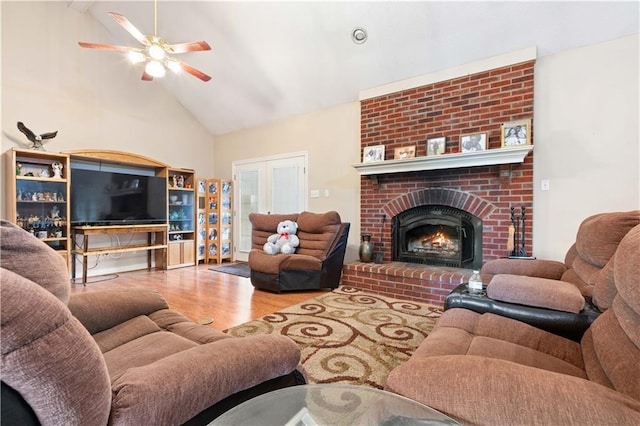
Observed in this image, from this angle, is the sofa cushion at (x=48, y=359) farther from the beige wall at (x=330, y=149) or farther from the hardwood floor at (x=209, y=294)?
the beige wall at (x=330, y=149)

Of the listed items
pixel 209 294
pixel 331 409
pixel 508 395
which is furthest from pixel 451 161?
pixel 209 294

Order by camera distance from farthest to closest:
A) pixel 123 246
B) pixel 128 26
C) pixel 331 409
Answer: pixel 123 246
pixel 128 26
pixel 331 409

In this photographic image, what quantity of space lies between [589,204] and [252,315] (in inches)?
131

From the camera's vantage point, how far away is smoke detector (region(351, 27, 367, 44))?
3.37 meters

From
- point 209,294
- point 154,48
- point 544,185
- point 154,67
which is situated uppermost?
point 154,48

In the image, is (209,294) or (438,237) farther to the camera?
(438,237)

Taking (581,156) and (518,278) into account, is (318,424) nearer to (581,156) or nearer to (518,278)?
(518,278)

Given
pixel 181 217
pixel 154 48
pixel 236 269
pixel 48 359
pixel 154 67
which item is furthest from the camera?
pixel 181 217

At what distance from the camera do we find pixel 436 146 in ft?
11.6

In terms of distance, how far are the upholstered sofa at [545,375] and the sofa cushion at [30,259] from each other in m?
1.03

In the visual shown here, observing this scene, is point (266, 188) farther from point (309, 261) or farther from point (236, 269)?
point (309, 261)

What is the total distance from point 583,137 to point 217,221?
5.27 metres

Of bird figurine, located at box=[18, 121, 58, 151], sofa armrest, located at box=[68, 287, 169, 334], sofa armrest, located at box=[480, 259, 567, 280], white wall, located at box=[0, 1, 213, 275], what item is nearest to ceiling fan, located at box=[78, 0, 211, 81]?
bird figurine, located at box=[18, 121, 58, 151]

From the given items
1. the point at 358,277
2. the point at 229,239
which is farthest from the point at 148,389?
the point at 229,239
